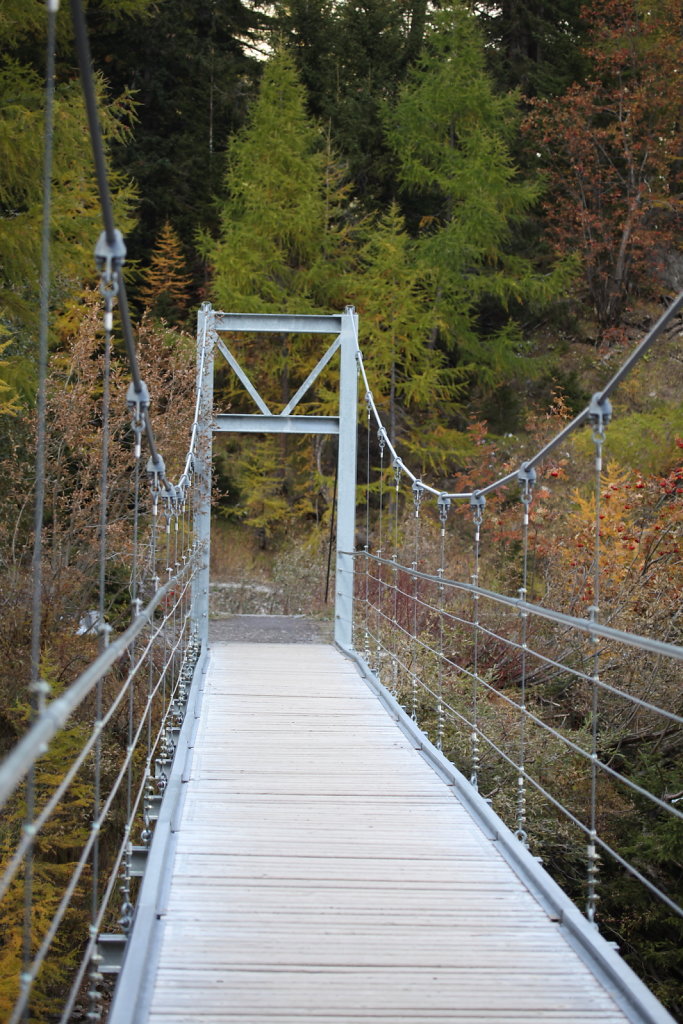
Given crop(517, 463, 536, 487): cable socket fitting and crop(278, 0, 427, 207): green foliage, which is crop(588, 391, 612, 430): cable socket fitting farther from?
crop(278, 0, 427, 207): green foliage

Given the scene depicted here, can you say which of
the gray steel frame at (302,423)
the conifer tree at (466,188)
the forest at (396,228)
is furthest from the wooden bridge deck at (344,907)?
the conifer tree at (466,188)

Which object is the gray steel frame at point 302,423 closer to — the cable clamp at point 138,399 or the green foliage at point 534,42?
the cable clamp at point 138,399

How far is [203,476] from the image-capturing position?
8.45 meters

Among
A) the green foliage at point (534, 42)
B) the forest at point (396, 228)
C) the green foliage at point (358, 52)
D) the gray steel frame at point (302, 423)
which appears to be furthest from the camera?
the green foliage at point (534, 42)

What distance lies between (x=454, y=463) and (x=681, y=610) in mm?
8768

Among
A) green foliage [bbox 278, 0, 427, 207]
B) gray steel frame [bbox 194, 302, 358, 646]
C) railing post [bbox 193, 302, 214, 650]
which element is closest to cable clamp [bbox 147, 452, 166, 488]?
railing post [bbox 193, 302, 214, 650]

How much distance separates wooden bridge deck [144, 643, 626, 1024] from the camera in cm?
229

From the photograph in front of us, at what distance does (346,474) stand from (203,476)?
3.73 feet

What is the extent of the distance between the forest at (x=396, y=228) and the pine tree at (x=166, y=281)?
69mm

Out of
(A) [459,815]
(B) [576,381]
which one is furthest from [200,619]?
(B) [576,381]

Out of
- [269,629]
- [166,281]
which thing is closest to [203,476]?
[269,629]

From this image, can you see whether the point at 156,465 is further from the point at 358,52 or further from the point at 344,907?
the point at 358,52

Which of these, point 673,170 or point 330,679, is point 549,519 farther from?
point 673,170

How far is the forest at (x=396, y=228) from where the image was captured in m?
10.7
